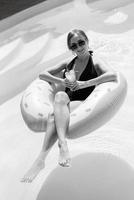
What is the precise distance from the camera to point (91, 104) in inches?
84.0

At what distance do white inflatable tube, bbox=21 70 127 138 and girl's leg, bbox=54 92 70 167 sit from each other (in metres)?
0.04

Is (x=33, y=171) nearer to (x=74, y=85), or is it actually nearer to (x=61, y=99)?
(x=61, y=99)

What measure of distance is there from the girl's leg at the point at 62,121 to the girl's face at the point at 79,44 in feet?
1.28

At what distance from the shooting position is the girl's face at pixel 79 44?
2322mm

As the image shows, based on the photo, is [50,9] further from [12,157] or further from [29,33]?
[12,157]

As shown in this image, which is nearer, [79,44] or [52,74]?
[79,44]

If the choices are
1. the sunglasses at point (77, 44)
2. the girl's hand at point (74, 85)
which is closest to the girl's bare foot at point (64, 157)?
the girl's hand at point (74, 85)

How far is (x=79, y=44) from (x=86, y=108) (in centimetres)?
47

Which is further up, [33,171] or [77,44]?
[77,44]

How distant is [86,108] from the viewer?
6.95 ft

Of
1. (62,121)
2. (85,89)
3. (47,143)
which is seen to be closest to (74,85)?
(85,89)

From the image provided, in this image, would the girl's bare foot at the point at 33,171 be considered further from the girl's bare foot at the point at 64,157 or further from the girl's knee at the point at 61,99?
the girl's knee at the point at 61,99

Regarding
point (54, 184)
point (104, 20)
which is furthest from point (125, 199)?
point (104, 20)

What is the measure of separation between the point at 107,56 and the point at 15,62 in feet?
3.68
